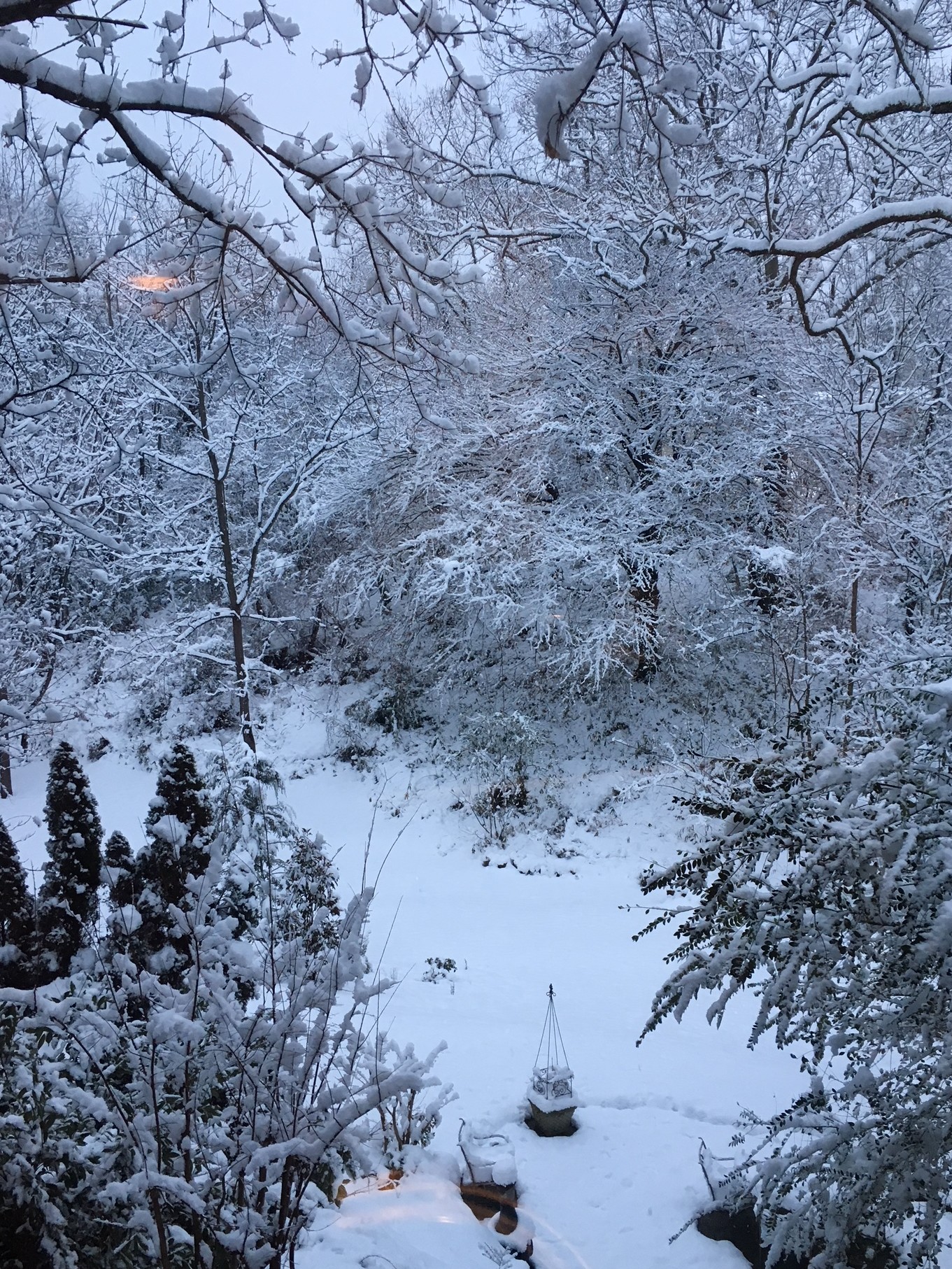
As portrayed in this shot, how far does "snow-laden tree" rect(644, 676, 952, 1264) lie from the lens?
2.45 metres

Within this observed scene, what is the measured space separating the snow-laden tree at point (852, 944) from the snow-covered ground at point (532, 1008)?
4.51 ft

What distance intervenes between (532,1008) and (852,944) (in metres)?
4.21

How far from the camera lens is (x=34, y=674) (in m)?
8.75

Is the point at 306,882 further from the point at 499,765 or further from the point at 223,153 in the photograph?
the point at 223,153

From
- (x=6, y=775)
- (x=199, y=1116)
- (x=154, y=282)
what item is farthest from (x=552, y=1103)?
(x=6, y=775)

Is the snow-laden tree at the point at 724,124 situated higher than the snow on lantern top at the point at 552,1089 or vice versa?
the snow-laden tree at the point at 724,124

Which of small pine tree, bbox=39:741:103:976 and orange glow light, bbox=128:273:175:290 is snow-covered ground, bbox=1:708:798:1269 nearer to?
small pine tree, bbox=39:741:103:976

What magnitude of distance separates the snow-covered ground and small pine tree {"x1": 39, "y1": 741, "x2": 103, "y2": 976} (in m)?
1.90

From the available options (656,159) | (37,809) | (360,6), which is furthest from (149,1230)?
(37,809)

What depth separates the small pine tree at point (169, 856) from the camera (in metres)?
4.26

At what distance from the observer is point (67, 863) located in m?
5.12

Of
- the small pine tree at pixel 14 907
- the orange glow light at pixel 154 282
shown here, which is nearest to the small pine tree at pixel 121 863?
the small pine tree at pixel 14 907

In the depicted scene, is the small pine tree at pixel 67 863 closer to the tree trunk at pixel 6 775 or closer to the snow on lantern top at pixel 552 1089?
the snow on lantern top at pixel 552 1089

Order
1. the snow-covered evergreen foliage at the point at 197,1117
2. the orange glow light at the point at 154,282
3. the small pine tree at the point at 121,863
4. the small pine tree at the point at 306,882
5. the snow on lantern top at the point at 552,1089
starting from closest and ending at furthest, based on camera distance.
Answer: the snow-covered evergreen foliage at the point at 197,1117, the orange glow light at the point at 154,282, the snow on lantern top at the point at 552,1089, the small pine tree at the point at 121,863, the small pine tree at the point at 306,882
